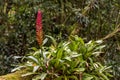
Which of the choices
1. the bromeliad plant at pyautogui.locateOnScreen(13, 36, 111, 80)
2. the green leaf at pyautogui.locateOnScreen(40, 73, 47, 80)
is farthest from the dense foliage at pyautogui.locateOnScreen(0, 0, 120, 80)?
the green leaf at pyautogui.locateOnScreen(40, 73, 47, 80)

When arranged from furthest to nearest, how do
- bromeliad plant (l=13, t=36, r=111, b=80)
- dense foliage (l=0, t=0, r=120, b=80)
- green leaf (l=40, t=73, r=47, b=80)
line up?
dense foliage (l=0, t=0, r=120, b=80), bromeliad plant (l=13, t=36, r=111, b=80), green leaf (l=40, t=73, r=47, b=80)

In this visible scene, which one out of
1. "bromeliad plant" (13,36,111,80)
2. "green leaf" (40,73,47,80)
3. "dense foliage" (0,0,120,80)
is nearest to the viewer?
"green leaf" (40,73,47,80)

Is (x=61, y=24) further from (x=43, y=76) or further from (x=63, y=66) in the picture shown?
(x=43, y=76)

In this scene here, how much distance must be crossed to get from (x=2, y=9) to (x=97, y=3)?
1943mm

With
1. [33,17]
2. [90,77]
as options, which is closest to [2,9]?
[33,17]

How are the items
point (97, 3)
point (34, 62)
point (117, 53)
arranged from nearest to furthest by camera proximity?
point (34, 62) < point (97, 3) < point (117, 53)

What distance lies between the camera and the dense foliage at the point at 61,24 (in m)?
5.39

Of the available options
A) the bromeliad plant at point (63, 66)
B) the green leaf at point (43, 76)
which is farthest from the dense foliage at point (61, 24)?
the green leaf at point (43, 76)

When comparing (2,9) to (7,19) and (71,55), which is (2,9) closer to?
(7,19)

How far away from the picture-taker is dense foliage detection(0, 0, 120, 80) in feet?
17.7

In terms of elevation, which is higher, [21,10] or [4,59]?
[21,10]

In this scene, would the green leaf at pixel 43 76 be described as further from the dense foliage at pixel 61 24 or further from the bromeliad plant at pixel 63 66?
the dense foliage at pixel 61 24

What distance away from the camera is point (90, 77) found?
144 inches

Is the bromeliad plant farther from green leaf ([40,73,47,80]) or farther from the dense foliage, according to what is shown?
the dense foliage
